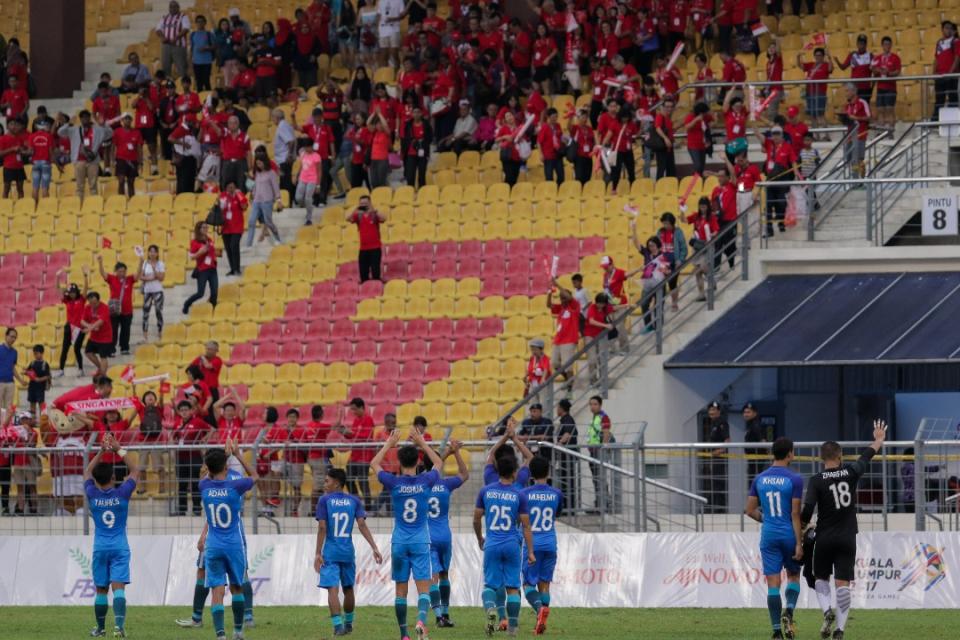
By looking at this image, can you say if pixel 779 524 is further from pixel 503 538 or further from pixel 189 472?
pixel 189 472

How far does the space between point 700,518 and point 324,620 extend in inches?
215

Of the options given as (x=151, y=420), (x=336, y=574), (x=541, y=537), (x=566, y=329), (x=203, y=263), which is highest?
(x=203, y=263)

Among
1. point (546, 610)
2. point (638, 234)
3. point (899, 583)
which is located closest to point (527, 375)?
point (638, 234)

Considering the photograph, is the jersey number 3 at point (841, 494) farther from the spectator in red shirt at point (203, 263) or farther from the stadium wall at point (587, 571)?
the spectator in red shirt at point (203, 263)

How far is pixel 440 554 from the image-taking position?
730 inches

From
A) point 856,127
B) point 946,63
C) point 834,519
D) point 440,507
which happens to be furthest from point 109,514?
point 946,63

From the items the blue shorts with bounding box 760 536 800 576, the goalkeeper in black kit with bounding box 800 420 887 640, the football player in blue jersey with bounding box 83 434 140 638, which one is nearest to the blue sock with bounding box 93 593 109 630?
the football player in blue jersey with bounding box 83 434 140 638

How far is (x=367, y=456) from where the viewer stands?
2442cm

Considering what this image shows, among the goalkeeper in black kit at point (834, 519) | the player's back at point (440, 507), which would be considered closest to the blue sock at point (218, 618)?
the player's back at point (440, 507)

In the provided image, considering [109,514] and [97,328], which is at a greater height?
[97,328]

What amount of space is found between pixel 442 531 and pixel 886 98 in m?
16.6

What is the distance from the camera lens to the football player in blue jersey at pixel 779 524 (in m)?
17.1

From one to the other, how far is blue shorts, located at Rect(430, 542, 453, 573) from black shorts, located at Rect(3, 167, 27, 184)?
69.4 ft

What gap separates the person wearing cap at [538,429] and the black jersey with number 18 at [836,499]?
7.51 meters
